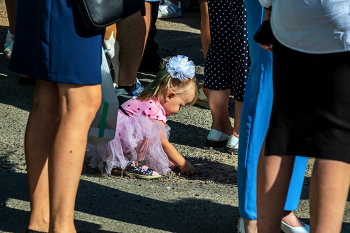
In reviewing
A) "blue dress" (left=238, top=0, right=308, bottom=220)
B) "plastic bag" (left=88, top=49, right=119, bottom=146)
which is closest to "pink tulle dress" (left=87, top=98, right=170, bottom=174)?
"plastic bag" (left=88, top=49, right=119, bottom=146)

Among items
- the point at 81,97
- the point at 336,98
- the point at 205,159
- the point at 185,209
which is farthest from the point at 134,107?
the point at 336,98

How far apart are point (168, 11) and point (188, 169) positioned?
→ 5.49m

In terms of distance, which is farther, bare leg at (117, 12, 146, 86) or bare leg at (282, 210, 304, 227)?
bare leg at (117, 12, 146, 86)

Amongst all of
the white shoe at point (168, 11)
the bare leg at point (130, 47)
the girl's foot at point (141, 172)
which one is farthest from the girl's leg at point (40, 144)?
the white shoe at point (168, 11)

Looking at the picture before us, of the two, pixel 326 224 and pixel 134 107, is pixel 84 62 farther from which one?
pixel 134 107

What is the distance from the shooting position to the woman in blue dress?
1978 millimetres

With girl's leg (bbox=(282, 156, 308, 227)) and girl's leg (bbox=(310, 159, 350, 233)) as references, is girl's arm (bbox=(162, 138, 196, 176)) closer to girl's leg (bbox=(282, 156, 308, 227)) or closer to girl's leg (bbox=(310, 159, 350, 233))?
girl's leg (bbox=(282, 156, 308, 227))

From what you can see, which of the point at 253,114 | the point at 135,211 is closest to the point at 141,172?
the point at 135,211

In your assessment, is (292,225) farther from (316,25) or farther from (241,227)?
(316,25)

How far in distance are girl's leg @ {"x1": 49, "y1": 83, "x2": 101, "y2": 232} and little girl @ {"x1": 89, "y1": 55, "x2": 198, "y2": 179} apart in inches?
42.1

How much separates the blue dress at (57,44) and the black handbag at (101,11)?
4 cm

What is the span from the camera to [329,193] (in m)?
1.80

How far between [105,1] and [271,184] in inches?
36.7

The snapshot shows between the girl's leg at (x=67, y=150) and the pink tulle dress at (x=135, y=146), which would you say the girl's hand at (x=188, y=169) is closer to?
the pink tulle dress at (x=135, y=146)
